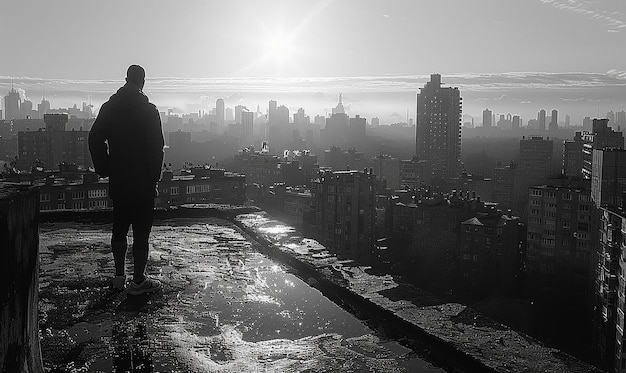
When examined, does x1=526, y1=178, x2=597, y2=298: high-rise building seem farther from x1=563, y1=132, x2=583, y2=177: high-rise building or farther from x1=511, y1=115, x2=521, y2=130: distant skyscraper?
x1=511, y1=115, x2=521, y2=130: distant skyscraper

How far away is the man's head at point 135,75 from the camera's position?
4395 millimetres

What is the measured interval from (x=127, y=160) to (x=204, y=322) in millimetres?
1389

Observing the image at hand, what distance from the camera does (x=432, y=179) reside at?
7500 cm

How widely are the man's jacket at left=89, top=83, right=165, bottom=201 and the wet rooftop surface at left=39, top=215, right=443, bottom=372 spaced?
0.72m

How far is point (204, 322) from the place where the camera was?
11.5 ft

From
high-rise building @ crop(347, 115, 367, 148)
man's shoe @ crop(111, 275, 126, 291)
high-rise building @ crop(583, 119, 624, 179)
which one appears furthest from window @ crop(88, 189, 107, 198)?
high-rise building @ crop(347, 115, 367, 148)

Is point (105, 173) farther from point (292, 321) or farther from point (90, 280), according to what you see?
point (292, 321)

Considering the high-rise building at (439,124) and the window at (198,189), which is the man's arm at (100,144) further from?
the high-rise building at (439,124)

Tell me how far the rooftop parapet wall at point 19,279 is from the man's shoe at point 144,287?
166 centimetres

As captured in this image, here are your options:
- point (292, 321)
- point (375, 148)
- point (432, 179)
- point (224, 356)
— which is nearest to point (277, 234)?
point (292, 321)

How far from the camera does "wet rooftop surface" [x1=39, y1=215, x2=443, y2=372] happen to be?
2854mm

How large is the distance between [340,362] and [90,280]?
2.36 m

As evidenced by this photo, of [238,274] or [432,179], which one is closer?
[238,274]

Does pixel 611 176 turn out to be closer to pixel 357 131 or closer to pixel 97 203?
pixel 97 203
